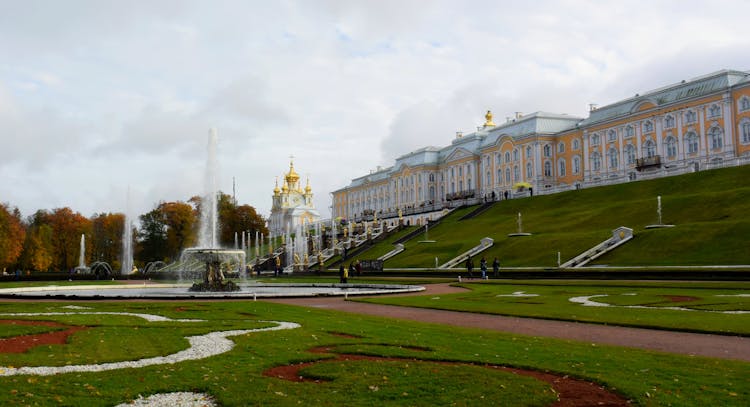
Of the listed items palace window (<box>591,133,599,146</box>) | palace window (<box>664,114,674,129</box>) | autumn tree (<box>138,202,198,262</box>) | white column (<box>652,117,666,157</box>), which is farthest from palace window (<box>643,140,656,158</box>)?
autumn tree (<box>138,202,198,262</box>)

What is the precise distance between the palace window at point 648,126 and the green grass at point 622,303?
5406 centimetres

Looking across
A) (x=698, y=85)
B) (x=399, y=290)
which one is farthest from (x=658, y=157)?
(x=399, y=290)

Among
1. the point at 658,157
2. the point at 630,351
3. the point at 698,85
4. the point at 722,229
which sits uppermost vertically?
the point at 698,85

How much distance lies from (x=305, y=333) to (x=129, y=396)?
6.35 metres

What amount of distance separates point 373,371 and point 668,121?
253 feet

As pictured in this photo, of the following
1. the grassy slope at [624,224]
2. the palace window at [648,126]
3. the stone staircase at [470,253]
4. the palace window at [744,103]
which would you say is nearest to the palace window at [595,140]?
the palace window at [648,126]

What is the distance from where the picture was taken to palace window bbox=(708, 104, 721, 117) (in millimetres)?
72062

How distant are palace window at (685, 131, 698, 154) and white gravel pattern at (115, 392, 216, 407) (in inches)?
3037

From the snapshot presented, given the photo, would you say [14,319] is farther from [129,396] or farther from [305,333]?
[129,396]

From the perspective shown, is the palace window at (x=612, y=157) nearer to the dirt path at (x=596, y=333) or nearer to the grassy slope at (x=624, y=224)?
the grassy slope at (x=624, y=224)

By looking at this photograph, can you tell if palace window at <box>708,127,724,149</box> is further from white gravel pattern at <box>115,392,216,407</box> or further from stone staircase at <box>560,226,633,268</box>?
white gravel pattern at <box>115,392,216,407</box>

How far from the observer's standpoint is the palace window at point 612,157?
85750mm

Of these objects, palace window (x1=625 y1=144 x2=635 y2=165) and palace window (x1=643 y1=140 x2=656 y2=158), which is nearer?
palace window (x1=643 y1=140 x2=656 y2=158)

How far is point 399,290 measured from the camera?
102 ft
